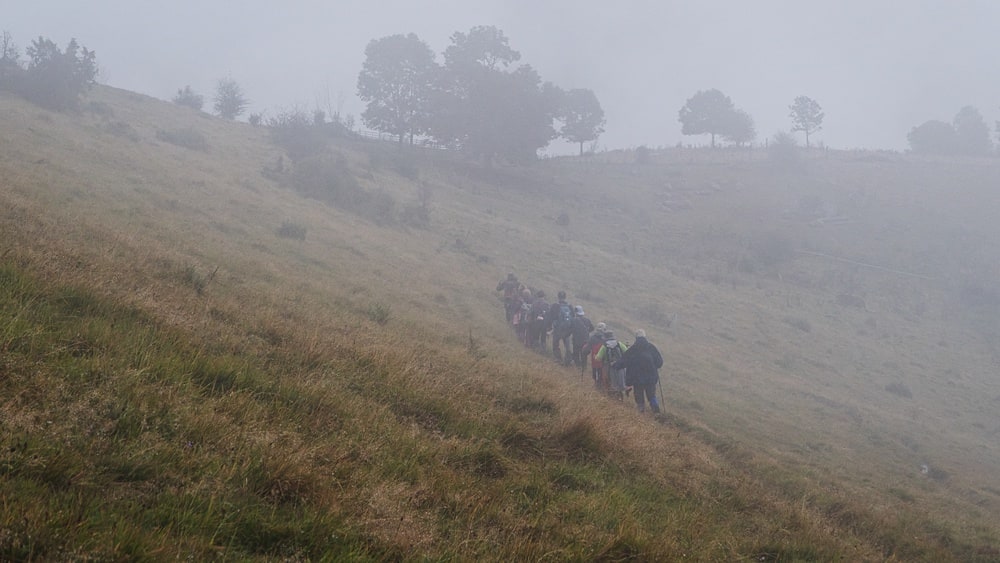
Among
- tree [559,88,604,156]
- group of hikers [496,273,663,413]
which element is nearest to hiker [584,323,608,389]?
group of hikers [496,273,663,413]

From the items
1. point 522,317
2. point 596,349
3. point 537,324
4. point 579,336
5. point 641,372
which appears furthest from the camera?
point 522,317

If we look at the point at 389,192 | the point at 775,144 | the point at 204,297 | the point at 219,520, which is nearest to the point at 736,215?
the point at 775,144

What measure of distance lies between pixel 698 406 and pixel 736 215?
36.9 m

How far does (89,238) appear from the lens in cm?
862

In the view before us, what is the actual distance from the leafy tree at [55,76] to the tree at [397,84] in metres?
22.7

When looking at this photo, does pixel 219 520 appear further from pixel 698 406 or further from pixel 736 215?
pixel 736 215

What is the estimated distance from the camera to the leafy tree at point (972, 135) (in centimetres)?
6838

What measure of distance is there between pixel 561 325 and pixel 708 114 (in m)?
61.0

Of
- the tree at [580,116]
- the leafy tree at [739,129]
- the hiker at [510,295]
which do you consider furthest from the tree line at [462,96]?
the hiker at [510,295]

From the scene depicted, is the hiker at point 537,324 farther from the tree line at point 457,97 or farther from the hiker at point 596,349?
the tree line at point 457,97

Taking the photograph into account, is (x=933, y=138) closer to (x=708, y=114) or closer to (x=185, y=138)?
(x=708, y=114)

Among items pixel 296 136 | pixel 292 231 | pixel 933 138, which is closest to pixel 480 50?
pixel 296 136

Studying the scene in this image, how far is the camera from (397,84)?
52.6 m

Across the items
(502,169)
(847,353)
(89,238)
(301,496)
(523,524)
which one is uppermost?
(502,169)
